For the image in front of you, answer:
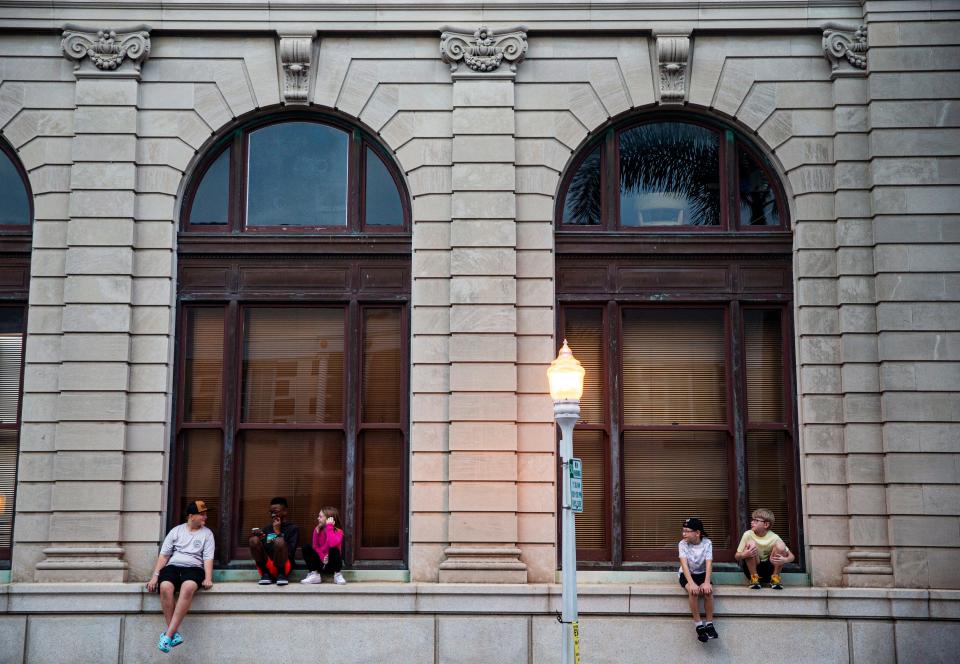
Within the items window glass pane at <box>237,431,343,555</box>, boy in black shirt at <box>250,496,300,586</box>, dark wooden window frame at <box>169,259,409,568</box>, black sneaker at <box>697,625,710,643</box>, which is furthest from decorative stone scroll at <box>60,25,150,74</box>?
black sneaker at <box>697,625,710,643</box>

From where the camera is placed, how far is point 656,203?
1639cm

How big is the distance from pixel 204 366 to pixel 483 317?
14.1 ft

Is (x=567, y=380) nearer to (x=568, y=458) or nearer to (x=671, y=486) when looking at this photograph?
(x=568, y=458)

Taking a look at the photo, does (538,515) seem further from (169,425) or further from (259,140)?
(259,140)

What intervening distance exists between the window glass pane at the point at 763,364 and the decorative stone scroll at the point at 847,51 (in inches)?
148

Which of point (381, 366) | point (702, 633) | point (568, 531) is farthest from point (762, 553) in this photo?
point (381, 366)

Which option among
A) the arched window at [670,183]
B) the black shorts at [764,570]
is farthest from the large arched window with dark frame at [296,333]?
the black shorts at [764,570]

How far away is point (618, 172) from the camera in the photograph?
1634 centimetres

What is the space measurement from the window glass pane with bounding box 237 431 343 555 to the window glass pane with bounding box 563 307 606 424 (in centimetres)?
371

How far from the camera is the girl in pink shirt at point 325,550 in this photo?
15047 millimetres

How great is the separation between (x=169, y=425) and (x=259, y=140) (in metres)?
4.57

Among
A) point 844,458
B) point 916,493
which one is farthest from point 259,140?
point 916,493

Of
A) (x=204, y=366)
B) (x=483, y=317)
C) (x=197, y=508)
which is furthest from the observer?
(x=204, y=366)

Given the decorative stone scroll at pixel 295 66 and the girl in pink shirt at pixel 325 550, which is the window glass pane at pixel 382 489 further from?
the decorative stone scroll at pixel 295 66
